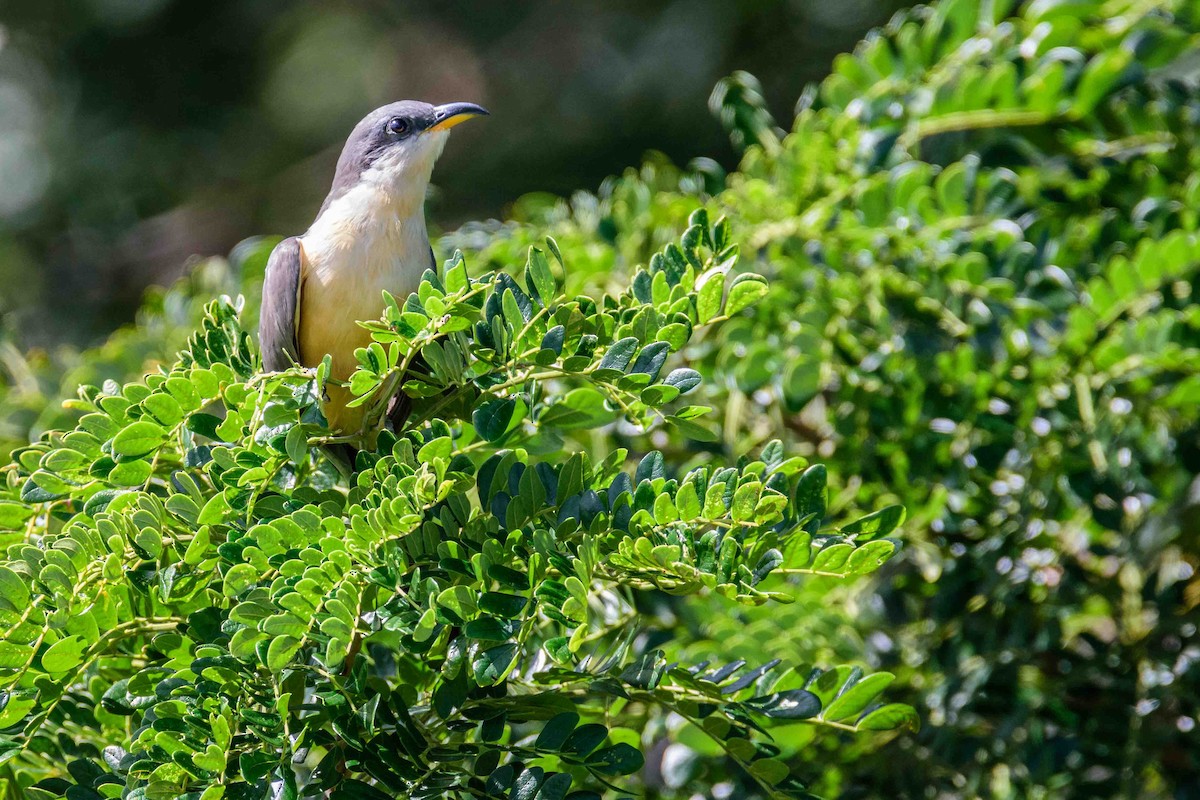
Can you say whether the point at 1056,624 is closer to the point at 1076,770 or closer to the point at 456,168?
the point at 1076,770

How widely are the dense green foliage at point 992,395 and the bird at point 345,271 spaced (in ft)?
1.81

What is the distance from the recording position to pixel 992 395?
2.88 meters

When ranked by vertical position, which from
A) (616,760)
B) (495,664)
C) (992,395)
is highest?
(495,664)

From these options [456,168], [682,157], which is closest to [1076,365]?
[682,157]

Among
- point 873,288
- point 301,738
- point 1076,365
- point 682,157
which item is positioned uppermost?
point 301,738

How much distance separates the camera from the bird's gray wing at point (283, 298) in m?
2.81

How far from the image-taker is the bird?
2.75m

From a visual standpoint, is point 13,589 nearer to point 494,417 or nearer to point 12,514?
point 12,514

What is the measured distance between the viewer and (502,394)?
198 cm

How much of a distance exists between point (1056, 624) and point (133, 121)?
8563mm

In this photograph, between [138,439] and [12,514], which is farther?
[12,514]

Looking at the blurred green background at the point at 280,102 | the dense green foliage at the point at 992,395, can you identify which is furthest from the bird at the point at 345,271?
the blurred green background at the point at 280,102

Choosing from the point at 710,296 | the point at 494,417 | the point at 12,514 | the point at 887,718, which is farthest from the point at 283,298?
the point at 887,718

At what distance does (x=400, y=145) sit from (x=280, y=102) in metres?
7.03
